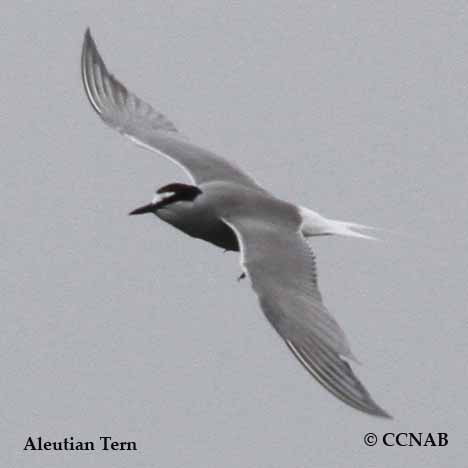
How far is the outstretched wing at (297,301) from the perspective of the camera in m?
9.75

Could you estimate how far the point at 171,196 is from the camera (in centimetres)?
1188

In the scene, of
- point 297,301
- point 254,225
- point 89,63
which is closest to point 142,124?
point 89,63

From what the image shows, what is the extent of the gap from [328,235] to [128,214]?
68.4 inches

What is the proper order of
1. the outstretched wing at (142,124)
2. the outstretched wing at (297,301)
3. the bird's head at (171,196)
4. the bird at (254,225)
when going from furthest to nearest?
the outstretched wing at (142,124) → the bird's head at (171,196) → the bird at (254,225) → the outstretched wing at (297,301)

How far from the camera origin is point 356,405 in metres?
9.45

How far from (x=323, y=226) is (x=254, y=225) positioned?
2.81 ft

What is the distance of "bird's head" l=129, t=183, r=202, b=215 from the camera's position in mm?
11883

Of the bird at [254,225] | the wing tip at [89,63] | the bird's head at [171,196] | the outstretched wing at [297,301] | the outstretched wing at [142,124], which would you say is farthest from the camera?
the wing tip at [89,63]

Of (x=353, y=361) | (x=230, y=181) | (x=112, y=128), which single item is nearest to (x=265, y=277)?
(x=353, y=361)

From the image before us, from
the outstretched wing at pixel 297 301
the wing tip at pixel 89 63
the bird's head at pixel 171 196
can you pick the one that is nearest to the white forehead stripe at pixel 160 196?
the bird's head at pixel 171 196

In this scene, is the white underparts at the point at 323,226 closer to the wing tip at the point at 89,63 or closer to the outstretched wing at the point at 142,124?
the outstretched wing at the point at 142,124

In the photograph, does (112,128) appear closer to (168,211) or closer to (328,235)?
(168,211)

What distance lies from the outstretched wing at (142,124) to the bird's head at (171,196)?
1.83 ft

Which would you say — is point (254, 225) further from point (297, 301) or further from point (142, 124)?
point (142, 124)
